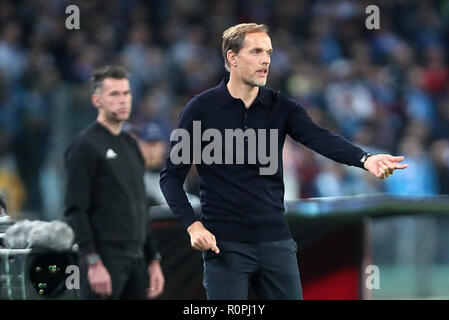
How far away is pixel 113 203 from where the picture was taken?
→ 5.70 meters

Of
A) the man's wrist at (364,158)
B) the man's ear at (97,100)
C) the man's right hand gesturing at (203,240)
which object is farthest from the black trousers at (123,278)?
the man's wrist at (364,158)

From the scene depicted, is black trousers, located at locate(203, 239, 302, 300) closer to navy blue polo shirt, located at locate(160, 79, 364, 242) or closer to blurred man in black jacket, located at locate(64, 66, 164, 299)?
navy blue polo shirt, located at locate(160, 79, 364, 242)

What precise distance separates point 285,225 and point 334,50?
1008cm

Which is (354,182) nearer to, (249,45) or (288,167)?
(288,167)

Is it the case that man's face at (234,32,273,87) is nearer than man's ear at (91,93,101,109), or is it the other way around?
man's face at (234,32,273,87)

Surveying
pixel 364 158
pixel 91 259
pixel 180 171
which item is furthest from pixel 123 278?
pixel 364 158

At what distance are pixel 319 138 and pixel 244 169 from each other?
1.18 ft

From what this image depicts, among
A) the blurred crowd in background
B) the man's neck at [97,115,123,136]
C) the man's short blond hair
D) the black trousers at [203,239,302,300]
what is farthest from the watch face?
the blurred crowd in background

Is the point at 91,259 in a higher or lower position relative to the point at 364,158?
lower

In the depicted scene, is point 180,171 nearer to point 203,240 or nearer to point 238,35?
point 203,240

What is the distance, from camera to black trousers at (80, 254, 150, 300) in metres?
5.58

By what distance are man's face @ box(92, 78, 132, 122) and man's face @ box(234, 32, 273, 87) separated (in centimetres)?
144

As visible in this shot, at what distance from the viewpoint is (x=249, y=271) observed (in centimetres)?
450
